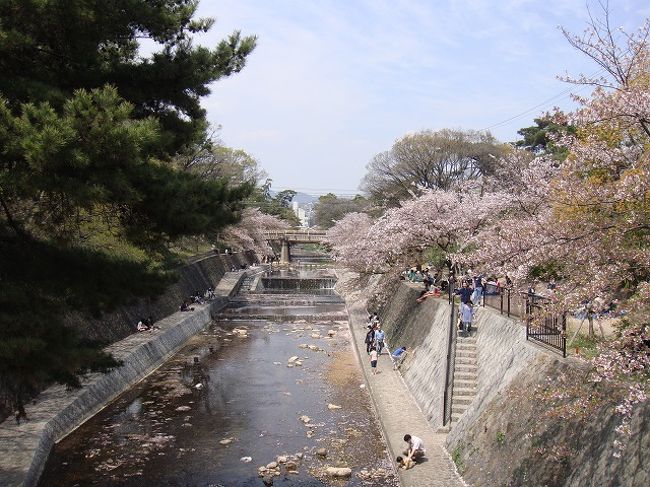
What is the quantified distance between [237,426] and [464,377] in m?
6.67

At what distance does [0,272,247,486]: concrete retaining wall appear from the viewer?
40.3 feet

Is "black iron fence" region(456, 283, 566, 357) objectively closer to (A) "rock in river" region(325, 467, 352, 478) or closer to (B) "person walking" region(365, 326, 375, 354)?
(A) "rock in river" region(325, 467, 352, 478)

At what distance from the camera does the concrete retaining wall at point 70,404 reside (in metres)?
12.3

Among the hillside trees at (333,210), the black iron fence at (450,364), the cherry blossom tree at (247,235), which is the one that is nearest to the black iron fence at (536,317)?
the black iron fence at (450,364)

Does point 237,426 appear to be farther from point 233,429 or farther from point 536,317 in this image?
point 536,317

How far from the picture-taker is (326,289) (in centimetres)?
4981

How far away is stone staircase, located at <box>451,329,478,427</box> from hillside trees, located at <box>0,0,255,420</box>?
7883 mm

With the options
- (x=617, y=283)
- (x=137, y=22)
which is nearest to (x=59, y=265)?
(x=137, y=22)

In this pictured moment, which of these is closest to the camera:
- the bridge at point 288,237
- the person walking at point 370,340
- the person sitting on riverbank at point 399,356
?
the person sitting on riverbank at point 399,356

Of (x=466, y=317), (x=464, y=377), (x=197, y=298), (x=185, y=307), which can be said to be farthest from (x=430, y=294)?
(x=197, y=298)

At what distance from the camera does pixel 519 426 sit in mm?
10289

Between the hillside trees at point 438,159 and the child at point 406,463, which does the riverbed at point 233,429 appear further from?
the hillside trees at point 438,159

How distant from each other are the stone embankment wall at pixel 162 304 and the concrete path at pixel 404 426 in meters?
6.39

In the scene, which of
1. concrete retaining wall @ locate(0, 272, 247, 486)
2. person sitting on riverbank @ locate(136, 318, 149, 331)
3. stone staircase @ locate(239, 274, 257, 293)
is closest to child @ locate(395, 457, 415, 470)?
concrete retaining wall @ locate(0, 272, 247, 486)
